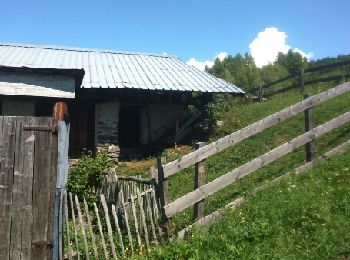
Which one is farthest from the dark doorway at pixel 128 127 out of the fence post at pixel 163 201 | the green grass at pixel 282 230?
the green grass at pixel 282 230

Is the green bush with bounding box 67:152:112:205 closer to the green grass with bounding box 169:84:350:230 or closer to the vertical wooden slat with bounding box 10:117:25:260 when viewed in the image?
the green grass with bounding box 169:84:350:230

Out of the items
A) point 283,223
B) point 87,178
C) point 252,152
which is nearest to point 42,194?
point 283,223

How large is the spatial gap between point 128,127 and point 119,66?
272 cm

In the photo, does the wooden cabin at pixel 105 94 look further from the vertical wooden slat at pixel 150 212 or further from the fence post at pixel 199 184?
the fence post at pixel 199 184

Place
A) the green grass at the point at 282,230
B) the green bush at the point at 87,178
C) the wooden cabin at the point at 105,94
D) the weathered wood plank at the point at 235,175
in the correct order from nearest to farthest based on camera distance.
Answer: the green grass at the point at 282,230 < the weathered wood plank at the point at 235,175 < the green bush at the point at 87,178 < the wooden cabin at the point at 105,94

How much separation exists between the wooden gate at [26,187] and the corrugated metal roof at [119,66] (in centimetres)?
836

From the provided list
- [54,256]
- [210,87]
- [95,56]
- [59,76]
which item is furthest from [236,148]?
[95,56]

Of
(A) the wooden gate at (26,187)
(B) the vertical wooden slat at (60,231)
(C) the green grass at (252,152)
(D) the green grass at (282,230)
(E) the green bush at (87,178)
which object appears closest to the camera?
(D) the green grass at (282,230)

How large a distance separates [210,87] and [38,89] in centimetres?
635

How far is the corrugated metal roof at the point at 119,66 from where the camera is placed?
1401 cm

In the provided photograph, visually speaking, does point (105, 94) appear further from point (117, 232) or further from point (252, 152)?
point (117, 232)

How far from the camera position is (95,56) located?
18.2m

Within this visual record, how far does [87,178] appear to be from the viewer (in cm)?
891

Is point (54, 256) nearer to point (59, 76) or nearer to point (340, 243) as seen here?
point (340, 243)
